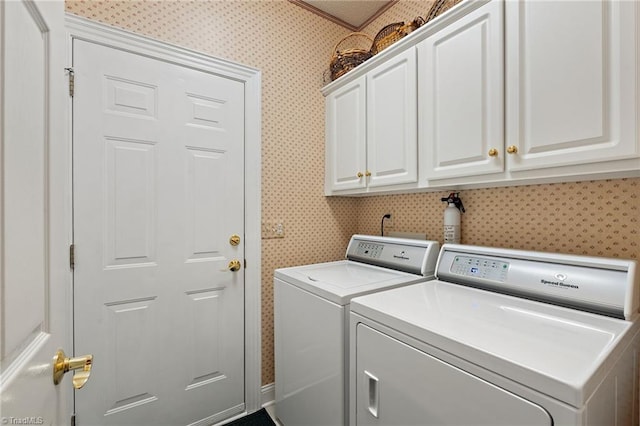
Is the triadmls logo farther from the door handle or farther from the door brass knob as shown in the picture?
the door brass knob

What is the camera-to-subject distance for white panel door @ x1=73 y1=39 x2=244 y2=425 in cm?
149

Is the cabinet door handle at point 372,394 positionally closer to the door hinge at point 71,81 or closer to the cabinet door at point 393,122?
the cabinet door at point 393,122

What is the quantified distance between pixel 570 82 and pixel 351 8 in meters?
1.75

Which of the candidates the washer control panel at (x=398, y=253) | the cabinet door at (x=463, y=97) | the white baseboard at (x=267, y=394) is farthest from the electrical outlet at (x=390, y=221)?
the white baseboard at (x=267, y=394)

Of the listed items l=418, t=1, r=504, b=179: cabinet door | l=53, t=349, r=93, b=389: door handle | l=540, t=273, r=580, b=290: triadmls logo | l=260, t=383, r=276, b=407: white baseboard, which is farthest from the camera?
l=260, t=383, r=276, b=407: white baseboard

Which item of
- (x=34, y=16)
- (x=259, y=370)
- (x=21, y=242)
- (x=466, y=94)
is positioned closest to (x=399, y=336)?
(x=21, y=242)

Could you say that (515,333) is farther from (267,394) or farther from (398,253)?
(267,394)

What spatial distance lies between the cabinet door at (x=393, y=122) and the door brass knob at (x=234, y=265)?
101 cm

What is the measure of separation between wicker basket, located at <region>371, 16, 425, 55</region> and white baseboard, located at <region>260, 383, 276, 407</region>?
240 cm

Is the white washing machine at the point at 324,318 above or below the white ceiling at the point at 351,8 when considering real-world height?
below

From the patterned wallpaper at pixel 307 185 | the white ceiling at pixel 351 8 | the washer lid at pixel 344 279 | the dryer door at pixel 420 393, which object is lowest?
the dryer door at pixel 420 393

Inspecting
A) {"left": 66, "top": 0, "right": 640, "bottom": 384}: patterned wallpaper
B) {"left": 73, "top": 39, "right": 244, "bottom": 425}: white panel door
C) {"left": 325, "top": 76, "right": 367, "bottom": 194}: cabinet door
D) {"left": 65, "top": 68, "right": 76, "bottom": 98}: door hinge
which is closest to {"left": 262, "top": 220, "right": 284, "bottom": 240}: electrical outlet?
{"left": 66, "top": 0, "right": 640, "bottom": 384}: patterned wallpaper

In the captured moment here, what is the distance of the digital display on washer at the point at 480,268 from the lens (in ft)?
4.19

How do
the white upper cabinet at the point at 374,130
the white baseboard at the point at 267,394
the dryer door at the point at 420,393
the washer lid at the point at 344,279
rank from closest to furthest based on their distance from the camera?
the dryer door at the point at 420,393 → the washer lid at the point at 344,279 → the white upper cabinet at the point at 374,130 → the white baseboard at the point at 267,394
